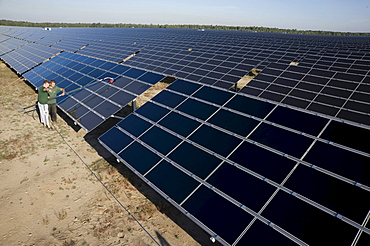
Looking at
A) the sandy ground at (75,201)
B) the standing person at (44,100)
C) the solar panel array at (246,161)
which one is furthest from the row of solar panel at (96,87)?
the sandy ground at (75,201)

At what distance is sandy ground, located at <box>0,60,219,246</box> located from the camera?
288 inches

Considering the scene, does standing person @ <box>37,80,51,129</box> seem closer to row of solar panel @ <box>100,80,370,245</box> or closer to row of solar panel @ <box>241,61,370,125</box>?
row of solar panel @ <box>100,80,370,245</box>

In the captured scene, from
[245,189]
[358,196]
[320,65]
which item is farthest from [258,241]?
[320,65]

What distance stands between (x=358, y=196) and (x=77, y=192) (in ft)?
30.2

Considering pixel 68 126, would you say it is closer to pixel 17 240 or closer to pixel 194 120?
pixel 17 240

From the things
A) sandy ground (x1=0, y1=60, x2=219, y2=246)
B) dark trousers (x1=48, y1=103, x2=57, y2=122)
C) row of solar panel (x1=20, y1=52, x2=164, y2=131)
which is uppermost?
row of solar panel (x1=20, y1=52, x2=164, y2=131)

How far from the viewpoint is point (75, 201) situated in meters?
8.68

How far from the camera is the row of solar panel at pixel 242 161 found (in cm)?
473

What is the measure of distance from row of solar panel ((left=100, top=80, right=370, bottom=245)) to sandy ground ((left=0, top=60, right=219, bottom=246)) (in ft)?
7.00

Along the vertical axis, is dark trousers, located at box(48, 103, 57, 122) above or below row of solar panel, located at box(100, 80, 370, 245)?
below

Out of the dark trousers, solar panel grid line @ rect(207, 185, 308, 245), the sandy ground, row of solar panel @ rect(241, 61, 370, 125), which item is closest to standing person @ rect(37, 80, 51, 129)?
the dark trousers

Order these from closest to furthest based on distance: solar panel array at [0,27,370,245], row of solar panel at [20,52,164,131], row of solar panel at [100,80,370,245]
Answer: solar panel array at [0,27,370,245] < row of solar panel at [100,80,370,245] < row of solar panel at [20,52,164,131]

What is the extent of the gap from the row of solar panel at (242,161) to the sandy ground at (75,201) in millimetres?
2133

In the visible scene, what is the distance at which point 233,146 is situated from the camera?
6.52 metres
